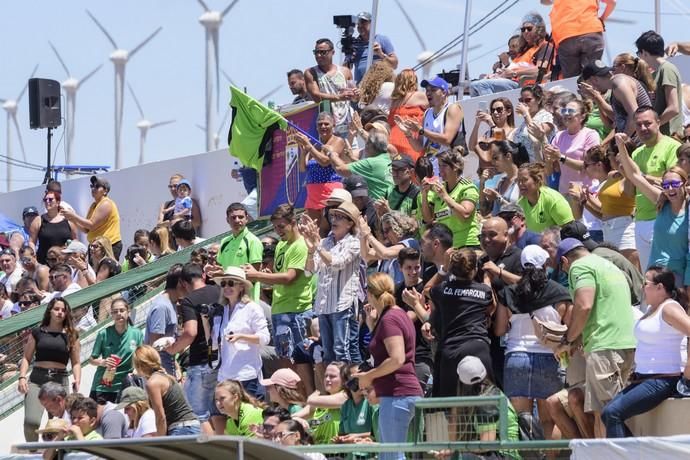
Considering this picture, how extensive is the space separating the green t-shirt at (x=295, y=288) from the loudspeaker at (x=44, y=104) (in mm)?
12239

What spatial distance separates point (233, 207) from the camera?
44.9ft

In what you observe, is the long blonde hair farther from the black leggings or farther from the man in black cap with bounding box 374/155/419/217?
the black leggings

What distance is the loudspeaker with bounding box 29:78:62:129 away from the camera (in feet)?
80.3

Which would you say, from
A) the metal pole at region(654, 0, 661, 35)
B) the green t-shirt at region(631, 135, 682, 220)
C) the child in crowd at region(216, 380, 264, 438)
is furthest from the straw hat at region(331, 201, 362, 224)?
the metal pole at region(654, 0, 661, 35)

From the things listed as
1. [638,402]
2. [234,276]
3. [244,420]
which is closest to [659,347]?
[638,402]

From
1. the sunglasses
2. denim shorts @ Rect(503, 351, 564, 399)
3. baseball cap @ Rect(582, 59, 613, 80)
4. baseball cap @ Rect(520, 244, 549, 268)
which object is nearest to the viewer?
baseball cap @ Rect(520, 244, 549, 268)

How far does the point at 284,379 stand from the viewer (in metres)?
12.0

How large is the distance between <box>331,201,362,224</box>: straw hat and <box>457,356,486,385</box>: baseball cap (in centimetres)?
267

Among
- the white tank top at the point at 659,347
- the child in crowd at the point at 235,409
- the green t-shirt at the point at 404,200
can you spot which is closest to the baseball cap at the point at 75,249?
the green t-shirt at the point at 404,200

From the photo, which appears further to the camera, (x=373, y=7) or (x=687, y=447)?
(x=373, y=7)

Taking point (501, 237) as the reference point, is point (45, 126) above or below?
above

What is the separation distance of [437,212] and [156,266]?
429 centimetres

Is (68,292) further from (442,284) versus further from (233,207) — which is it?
(442,284)

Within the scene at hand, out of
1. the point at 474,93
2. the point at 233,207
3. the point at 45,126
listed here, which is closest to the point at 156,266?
the point at 233,207
